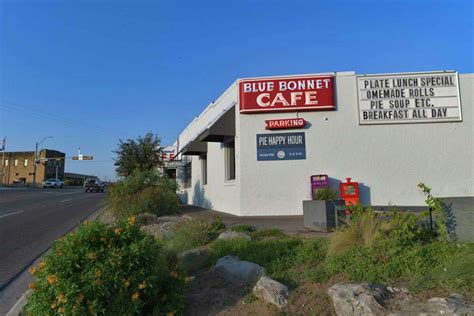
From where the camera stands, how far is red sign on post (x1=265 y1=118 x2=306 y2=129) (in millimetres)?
14414

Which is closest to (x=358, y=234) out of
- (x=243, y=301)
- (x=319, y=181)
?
(x=243, y=301)

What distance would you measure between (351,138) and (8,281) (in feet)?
37.8

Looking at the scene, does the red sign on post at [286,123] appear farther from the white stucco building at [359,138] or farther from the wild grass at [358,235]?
the wild grass at [358,235]

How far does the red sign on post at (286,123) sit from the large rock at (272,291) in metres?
10.1

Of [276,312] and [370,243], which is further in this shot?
Answer: [370,243]

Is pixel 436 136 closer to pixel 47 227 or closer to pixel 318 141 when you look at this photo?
pixel 318 141

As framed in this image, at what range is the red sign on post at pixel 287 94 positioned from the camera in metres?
14.4

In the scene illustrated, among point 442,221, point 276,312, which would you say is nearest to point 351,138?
point 442,221

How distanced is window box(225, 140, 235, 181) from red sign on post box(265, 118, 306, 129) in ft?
7.80

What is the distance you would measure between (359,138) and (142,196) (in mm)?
8525

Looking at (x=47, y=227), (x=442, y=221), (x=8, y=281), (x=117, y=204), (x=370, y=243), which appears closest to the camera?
(x=370, y=243)

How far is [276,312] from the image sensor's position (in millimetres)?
4309

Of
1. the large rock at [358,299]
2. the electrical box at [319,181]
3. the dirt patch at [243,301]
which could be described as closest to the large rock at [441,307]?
the large rock at [358,299]

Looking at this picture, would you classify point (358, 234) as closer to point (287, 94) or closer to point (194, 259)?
point (194, 259)
